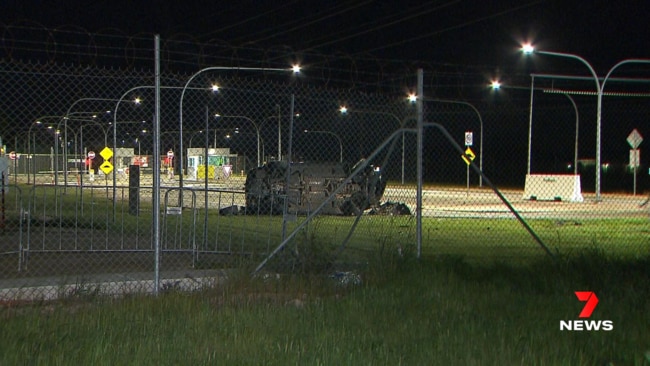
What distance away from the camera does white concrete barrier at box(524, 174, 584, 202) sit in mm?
33812

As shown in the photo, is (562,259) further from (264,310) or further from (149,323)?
(149,323)

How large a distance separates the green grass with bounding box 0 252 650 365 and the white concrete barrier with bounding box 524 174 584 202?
82.9 ft

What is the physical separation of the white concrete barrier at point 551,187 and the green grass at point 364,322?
25258 mm

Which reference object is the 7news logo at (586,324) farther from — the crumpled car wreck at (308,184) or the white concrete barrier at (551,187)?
the white concrete barrier at (551,187)

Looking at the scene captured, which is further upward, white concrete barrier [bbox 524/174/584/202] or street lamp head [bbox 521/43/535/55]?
street lamp head [bbox 521/43/535/55]

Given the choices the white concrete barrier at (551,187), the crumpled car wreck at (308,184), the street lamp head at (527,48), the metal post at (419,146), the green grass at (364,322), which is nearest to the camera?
the green grass at (364,322)

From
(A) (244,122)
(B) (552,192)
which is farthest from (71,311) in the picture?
(B) (552,192)

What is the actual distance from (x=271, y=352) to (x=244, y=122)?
19.0 m

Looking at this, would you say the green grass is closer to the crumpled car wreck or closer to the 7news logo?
the 7news logo

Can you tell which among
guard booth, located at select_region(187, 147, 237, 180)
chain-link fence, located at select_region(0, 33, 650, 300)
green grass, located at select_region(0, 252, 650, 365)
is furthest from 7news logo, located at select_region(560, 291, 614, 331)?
guard booth, located at select_region(187, 147, 237, 180)

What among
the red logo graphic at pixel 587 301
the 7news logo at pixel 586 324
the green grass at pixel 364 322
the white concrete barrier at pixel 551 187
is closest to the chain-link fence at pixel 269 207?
the green grass at pixel 364 322

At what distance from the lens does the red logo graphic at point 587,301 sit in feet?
24.3

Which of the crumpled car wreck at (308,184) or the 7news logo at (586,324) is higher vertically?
the crumpled car wreck at (308,184)

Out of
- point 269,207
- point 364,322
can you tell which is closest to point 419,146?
point 364,322
